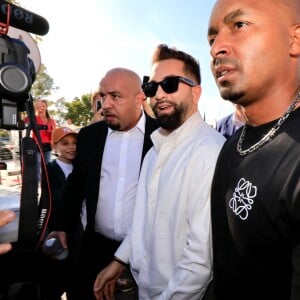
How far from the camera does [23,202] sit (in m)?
1.25

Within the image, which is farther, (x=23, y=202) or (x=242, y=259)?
(x=23, y=202)

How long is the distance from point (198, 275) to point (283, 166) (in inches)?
28.1

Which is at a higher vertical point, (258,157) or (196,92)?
(196,92)

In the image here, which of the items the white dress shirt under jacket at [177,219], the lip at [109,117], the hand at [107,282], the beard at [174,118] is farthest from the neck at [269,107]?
the lip at [109,117]

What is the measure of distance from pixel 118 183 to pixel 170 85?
976 mm

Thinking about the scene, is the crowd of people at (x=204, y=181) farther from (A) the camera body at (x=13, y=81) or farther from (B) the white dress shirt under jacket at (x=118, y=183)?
(A) the camera body at (x=13, y=81)

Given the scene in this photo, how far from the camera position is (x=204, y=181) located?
1.53 metres

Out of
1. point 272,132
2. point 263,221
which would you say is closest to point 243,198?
point 263,221

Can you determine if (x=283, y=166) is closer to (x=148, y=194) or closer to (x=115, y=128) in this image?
(x=148, y=194)

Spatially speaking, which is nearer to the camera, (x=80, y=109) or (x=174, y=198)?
(x=174, y=198)

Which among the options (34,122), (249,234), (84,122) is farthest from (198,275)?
(84,122)

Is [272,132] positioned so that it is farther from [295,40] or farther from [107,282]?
[107,282]

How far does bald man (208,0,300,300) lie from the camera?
3.11 feet

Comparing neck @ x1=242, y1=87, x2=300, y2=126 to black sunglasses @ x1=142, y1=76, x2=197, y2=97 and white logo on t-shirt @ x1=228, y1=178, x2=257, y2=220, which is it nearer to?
white logo on t-shirt @ x1=228, y1=178, x2=257, y2=220
